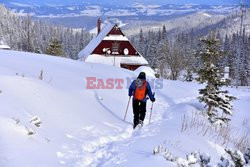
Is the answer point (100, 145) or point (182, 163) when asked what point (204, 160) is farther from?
point (100, 145)

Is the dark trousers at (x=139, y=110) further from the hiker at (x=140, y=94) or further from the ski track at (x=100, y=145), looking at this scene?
the ski track at (x=100, y=145)

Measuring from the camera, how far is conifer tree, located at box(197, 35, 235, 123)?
586 inches

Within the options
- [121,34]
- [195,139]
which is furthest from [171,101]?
[121,34]

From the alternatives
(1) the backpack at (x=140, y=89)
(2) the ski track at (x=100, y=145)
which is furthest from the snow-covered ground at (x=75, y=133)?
(1) the backpack at (x=140, y=89)

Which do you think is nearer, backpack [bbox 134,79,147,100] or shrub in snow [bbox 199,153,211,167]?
shrub in snow [bbox 199,153,211,167]

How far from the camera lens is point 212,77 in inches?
601

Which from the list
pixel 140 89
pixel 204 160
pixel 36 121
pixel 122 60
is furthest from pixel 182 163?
pixel 122 60

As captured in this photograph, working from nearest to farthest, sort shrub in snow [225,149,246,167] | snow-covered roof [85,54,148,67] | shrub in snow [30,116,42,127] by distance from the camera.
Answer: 1. shrub in snow [225,149,246,167]
2. shrub in snow [30,116,42,127]
3. snow-covered roof [85,54,148,67]

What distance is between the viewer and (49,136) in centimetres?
755

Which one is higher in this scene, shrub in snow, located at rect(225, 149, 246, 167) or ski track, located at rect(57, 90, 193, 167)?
shrub in snow, located at rect(225, 149, 246, 167)

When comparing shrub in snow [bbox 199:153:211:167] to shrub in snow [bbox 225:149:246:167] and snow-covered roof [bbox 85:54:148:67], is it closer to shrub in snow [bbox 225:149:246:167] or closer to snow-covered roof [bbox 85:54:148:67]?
shrub in snow [bbox 225:149:246:167]

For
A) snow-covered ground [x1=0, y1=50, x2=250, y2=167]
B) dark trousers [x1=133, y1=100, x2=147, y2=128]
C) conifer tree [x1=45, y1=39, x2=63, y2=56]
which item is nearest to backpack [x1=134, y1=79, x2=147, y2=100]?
dark trousers [x1=133, y1=100, x2=147, y2=128]

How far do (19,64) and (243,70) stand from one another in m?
66.6

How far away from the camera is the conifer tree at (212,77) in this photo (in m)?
14.9
